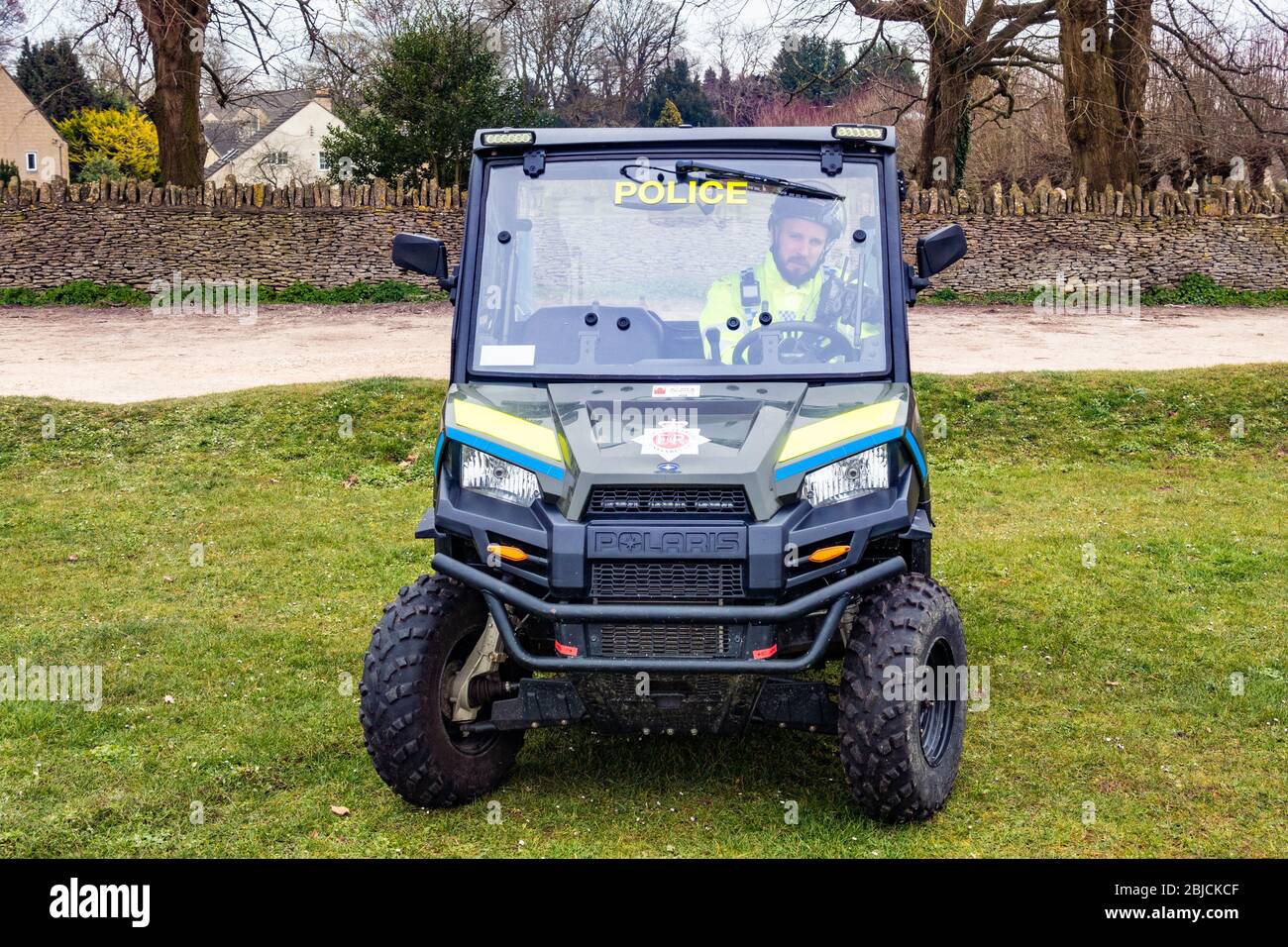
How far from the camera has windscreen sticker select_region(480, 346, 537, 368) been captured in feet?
19.0

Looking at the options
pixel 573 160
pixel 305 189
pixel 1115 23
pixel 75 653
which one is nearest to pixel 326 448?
pixel 75 653

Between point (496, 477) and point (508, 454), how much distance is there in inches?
4.5

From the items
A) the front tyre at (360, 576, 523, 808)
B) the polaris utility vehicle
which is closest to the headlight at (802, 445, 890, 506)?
the polaris utility vehicle

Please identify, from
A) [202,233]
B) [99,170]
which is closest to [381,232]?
[202,233]

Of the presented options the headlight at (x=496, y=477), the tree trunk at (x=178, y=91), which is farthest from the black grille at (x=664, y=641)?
the tree trunk at (x=178, y=91)

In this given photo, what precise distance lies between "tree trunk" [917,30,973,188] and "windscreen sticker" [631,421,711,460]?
71.2 ft

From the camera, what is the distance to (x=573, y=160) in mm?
5902

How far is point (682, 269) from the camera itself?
19.0ft

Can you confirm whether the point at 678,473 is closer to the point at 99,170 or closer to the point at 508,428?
the point at 508,428

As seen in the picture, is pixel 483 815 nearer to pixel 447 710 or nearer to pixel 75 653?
pixel 447 710

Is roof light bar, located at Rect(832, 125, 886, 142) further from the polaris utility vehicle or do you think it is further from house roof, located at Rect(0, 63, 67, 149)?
house roof, located at Rect(0, 63, 67, 149)

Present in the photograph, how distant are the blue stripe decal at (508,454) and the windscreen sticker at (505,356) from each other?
427mm

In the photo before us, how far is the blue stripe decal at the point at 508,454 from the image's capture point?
5.18 meters

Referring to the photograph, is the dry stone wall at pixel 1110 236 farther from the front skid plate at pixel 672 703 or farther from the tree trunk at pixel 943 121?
the front skid plate at pixel 672 703
